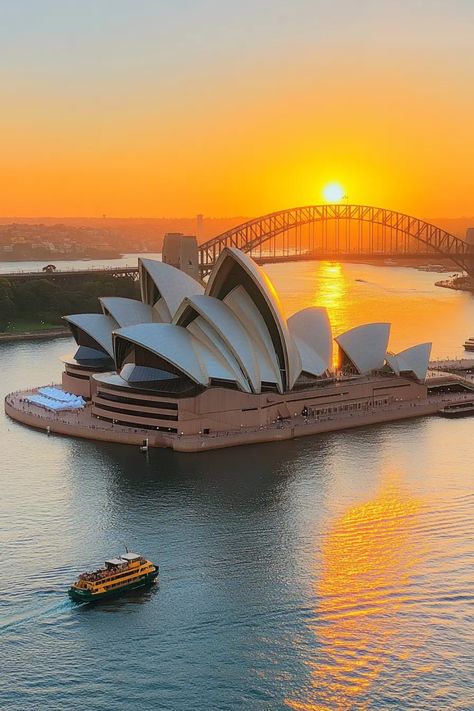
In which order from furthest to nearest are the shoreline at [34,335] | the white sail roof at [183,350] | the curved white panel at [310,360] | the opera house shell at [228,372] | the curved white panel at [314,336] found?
the shoreline at [34,335], the curved white panel at [314,336], the curved white panel at [310,360], the white sail roof at [183,350], the opera house shell at [228,372]

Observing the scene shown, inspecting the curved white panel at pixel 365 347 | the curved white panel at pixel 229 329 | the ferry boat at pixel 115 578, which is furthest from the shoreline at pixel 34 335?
the ferry boat at pixel 115 578

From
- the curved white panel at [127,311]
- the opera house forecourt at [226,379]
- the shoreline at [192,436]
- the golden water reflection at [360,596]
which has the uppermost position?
the curved white panel at [127,311]

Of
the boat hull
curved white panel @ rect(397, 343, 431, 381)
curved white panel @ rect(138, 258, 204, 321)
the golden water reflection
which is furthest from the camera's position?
curved white panel @ rect(397, 343, 431, 381)

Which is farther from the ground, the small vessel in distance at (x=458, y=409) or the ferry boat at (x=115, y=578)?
the small vessel in distance at (x=458, y=409)

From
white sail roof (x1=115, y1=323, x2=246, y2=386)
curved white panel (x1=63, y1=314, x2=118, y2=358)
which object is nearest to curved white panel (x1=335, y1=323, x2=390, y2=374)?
white sail roof (x1=115, y1=323, x2=246, y2=386)

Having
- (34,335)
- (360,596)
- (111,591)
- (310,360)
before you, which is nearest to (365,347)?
(310,360)

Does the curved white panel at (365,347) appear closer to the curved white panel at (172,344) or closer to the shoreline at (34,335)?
the curved white panel at (172,344)

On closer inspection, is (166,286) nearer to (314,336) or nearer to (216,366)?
(314,336)

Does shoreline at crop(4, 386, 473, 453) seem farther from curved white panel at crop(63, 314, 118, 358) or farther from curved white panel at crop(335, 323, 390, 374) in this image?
curved white panel at crop(63, 314, 118, 358)
